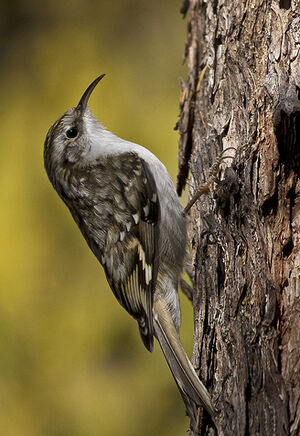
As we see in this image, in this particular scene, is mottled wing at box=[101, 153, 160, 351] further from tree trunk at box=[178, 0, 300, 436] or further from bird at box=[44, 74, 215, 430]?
tree trunk at box=[178, 0, 300, 436]

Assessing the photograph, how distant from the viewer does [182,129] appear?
9.14ft

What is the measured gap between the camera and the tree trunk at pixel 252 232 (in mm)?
1708

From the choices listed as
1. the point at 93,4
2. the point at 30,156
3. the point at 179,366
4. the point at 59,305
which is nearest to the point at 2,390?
the point at 59,305

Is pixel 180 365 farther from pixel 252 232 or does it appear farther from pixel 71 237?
pixel 71 237

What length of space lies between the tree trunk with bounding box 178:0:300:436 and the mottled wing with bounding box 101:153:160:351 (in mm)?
262

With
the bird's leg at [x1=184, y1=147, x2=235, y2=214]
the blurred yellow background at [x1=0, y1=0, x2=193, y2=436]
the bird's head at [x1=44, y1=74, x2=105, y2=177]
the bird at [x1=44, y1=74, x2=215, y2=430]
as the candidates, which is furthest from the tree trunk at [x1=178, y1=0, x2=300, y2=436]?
the blurred yellow background at [x1=0, y1=0, x2=193, y2=436]

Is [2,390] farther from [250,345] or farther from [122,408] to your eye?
[250,345]

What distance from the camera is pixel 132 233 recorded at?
2578 mm

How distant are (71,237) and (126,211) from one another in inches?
50.9

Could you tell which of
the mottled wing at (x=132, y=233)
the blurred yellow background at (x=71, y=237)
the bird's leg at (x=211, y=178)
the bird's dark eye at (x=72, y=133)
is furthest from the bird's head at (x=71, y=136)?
the blurred yellow background at (x=71, y=237)

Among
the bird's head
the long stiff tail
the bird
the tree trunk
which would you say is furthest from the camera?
the bird's head

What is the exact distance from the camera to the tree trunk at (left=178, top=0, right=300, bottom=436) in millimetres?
1708

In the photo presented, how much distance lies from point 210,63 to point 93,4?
2.13 metres

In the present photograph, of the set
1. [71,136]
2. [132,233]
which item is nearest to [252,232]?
[132,233]
